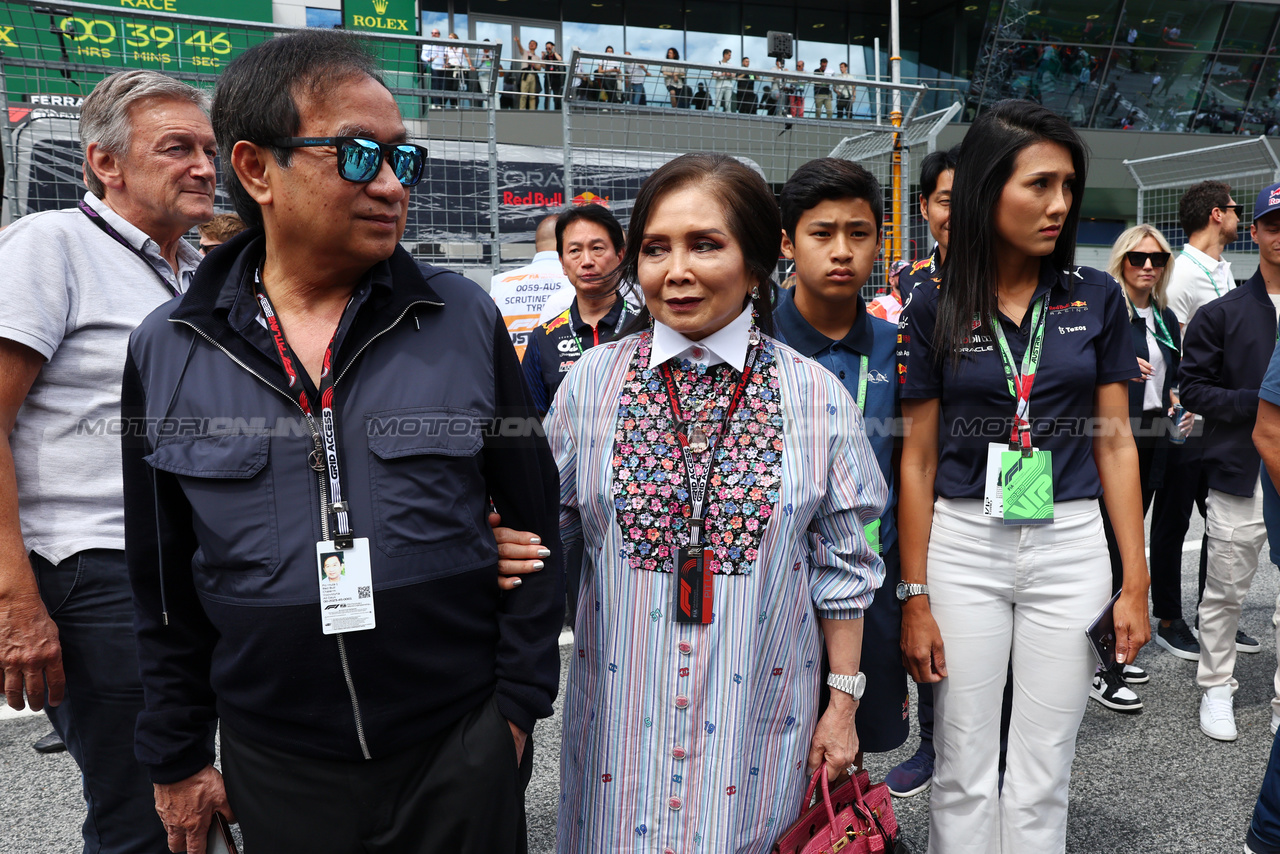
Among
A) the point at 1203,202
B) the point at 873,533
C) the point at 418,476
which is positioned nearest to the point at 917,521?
the point at 873,533

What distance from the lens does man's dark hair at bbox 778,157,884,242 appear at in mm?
2428

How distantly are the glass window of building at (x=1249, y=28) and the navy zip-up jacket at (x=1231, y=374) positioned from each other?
2278 centimetres

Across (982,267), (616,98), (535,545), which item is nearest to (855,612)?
(535,545)

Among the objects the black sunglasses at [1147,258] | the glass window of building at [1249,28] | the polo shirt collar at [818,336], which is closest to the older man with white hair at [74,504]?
the polo shirt collar at [818,336]

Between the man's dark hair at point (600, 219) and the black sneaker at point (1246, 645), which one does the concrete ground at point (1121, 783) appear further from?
the man's dark hair at point (600, 219)

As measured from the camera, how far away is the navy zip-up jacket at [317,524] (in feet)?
4.71

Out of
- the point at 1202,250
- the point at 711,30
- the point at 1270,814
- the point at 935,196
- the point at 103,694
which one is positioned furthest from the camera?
the point at 711,30

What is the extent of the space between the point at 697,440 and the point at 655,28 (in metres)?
20.0

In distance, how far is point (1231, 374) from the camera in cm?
377

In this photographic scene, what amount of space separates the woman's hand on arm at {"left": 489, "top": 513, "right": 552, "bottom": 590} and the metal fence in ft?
30.8

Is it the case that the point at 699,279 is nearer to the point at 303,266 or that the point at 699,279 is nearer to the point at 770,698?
the point at 303,266

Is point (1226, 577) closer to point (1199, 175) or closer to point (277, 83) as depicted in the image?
point (277, 83)

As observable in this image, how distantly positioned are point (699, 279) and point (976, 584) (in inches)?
46.1

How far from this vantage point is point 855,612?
1861 millimetres
